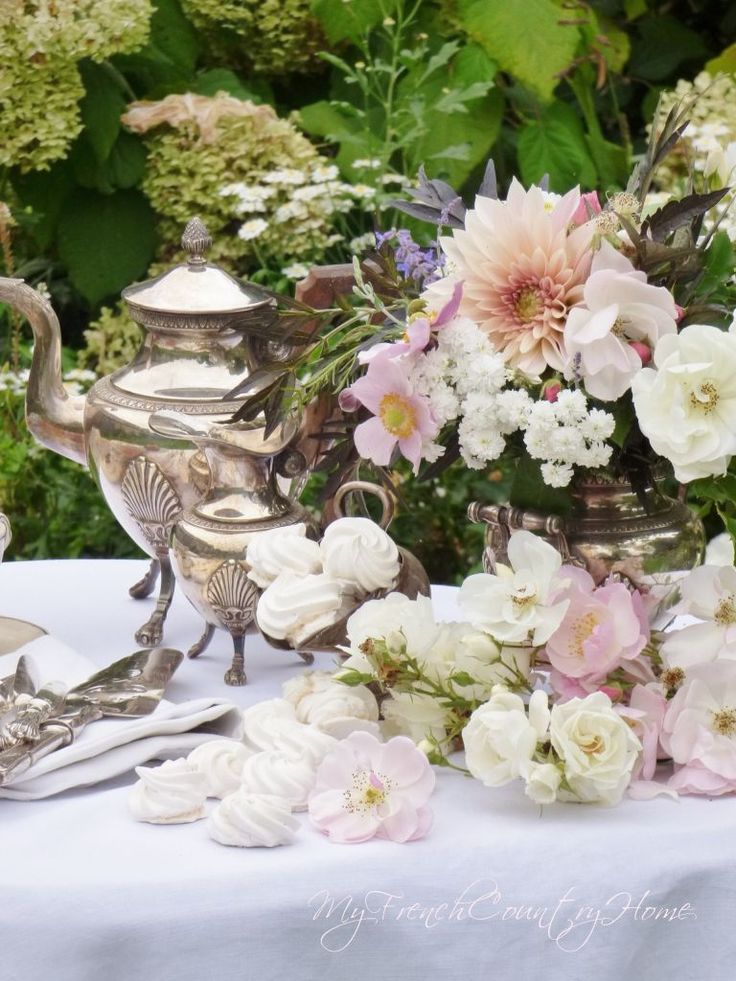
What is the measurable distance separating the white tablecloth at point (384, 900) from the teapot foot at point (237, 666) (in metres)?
0.29

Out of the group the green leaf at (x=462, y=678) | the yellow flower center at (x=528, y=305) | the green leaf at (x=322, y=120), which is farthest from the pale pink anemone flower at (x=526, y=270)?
the green leaf at (x=322, y=120)

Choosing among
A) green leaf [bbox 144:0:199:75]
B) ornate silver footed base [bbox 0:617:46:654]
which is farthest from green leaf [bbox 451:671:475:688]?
green leaf [bbox 144:0:199:75]

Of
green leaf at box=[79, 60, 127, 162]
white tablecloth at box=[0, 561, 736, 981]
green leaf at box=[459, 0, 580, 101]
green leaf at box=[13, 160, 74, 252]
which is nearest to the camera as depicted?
white tablecloth at box=[0, 561, 736, 981]

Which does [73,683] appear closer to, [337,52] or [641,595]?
[641,595]

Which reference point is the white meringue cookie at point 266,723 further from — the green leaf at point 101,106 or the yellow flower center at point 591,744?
the green leaf at point 101,106

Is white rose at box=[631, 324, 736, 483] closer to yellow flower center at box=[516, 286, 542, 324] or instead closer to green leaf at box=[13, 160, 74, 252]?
yellow flower center at box=[516, 286, 542, 324]

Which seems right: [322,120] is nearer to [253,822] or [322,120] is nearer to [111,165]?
[111,165]

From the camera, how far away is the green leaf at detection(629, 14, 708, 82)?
3.20 metres

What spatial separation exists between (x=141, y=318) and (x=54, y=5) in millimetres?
1342

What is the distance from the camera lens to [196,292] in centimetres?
136

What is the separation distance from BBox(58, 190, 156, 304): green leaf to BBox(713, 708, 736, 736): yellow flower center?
2027mm

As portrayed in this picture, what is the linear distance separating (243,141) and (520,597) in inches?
73.4

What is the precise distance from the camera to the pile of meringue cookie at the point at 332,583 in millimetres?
1128

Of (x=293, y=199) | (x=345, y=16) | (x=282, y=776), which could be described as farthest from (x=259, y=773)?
(x=345, y=16)
